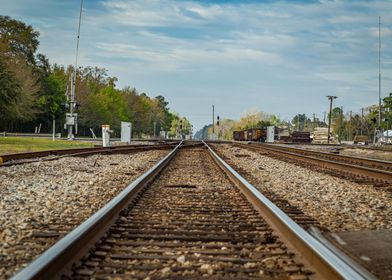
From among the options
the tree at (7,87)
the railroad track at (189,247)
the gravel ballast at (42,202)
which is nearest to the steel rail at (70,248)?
the railroad track at (189,247)

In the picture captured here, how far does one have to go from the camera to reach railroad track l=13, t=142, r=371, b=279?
3.45 m

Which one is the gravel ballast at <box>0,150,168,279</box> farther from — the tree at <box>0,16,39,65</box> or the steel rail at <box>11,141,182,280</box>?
the tree at <box>0,16,39,65</box>

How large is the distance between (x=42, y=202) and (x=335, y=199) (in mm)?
4493

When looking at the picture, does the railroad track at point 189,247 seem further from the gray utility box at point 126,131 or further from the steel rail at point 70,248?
the gray utility box at point 126,131

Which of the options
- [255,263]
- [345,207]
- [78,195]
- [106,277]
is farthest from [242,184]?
[106,277]

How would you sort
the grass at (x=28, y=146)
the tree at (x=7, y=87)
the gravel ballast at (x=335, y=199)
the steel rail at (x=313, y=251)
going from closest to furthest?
the steel rail at (x=313, y=251), the gravel ballast at (x=335, y=199), the grass at (x=28, y=146), the tree at (x=7, y=87)

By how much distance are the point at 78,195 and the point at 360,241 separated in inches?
180

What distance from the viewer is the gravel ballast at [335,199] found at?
6.00 meters

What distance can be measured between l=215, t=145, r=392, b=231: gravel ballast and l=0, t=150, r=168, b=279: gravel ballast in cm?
289

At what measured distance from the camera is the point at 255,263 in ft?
12.4

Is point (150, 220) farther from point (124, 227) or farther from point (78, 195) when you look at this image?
point (78, 195)

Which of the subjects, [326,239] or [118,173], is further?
[118,173]

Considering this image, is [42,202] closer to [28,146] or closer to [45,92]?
[28,146]

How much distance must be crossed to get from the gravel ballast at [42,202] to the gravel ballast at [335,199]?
9.47 feet
